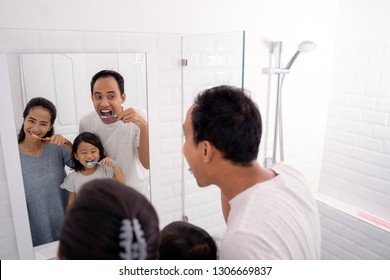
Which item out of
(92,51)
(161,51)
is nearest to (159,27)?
(161,51)

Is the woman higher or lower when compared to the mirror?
lower

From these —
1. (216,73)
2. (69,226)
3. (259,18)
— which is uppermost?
(259,18)

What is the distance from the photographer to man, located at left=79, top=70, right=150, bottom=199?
128cm

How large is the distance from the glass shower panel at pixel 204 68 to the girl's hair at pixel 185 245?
1.58ft

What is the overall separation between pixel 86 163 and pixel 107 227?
793 millimetres

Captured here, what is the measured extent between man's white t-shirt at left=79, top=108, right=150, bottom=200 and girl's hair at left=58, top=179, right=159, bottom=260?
27.7 inches

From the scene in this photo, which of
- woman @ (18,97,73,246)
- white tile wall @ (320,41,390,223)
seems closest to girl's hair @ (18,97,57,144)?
woman @ (18,97,73,246)

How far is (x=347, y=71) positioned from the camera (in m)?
1.94

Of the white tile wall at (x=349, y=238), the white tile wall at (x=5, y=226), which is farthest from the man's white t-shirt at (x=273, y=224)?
the white tile wall at (x=349, y=238)

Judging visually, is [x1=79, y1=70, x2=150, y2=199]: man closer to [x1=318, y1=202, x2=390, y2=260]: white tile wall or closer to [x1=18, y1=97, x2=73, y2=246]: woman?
[x1=18, y1=97, x2=73, y2=246]: woman

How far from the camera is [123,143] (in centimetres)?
139

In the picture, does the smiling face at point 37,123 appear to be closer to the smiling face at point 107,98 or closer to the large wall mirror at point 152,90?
the large wall mirror at point 152,90
